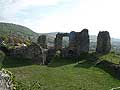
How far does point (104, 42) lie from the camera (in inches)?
2630

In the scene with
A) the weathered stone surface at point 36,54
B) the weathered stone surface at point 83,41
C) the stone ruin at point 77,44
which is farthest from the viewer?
the weathered stone surface at point 83,41

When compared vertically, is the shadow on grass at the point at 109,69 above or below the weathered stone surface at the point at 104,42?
below

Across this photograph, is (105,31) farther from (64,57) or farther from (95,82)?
(95,82)

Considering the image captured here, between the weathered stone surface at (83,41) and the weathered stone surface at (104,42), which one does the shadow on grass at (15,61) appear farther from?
the weathered stone surface at (104,42)

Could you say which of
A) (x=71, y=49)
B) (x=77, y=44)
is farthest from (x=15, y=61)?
(x=77, y=44)

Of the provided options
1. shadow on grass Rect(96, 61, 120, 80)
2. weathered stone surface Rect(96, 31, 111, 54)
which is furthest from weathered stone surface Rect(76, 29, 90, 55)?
shadow on grass Rect(96, 61, 120, 80)

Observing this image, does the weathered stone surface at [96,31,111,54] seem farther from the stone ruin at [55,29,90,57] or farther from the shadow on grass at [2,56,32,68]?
the shadow on grass at [2,56,32,68]

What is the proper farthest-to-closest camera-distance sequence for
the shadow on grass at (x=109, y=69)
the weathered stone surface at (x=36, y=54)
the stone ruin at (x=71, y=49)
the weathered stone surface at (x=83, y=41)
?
the weathered stone surface at (x=83, y=41) → the stone ruin at (x=71, y=49) → the weathered stone surface at (x=36, y=54) → the shadow on grass at (x=109, y=69)

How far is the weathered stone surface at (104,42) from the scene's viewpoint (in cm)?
6619

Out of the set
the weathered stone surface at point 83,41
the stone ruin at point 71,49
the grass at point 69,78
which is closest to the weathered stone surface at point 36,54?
the stone ruin at point 71,49

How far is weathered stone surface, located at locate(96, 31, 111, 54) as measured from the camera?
66188mm

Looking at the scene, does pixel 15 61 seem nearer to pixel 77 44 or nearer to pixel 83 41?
pixel 77 44

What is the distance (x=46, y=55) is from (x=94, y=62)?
→ 14260 mm

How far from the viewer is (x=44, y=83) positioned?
3856 cm
